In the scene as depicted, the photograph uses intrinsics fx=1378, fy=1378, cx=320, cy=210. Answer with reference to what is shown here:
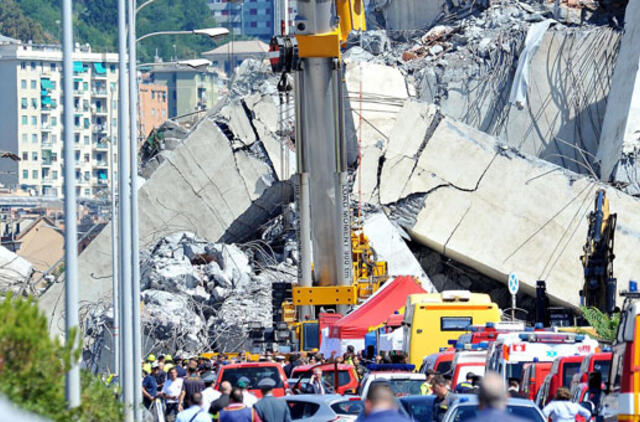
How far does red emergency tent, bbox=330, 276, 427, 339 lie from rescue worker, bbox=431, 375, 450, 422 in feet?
40.4

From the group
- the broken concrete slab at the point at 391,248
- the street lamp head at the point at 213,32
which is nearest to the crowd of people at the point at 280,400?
the street lamp head at the point at 213,32

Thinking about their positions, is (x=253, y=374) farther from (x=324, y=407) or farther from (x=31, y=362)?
(x=31, y=362)

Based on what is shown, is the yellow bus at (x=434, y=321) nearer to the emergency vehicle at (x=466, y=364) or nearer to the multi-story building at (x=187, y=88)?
the emergency vehicle at (x=466, y=364)

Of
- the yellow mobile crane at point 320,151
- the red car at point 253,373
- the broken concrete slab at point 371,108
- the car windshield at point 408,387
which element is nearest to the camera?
the car windshield at point 408,387

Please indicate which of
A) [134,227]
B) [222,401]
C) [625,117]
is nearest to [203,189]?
[625,117]

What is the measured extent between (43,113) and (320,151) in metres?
119

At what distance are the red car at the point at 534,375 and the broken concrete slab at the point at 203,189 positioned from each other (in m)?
25.1

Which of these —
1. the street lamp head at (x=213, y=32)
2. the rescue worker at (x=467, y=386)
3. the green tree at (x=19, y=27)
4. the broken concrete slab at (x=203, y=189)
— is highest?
the green tree at (x=19, y=27)

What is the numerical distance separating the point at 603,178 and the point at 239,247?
1125 centimetres

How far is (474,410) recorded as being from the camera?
13.2m

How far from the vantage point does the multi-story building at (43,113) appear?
140m

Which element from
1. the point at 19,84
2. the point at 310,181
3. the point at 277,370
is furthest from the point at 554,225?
the point at 19,84

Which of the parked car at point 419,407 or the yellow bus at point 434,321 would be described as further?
the yellow bus at point 434,321

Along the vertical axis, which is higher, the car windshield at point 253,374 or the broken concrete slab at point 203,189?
the broken concrete slab at point 203,189
